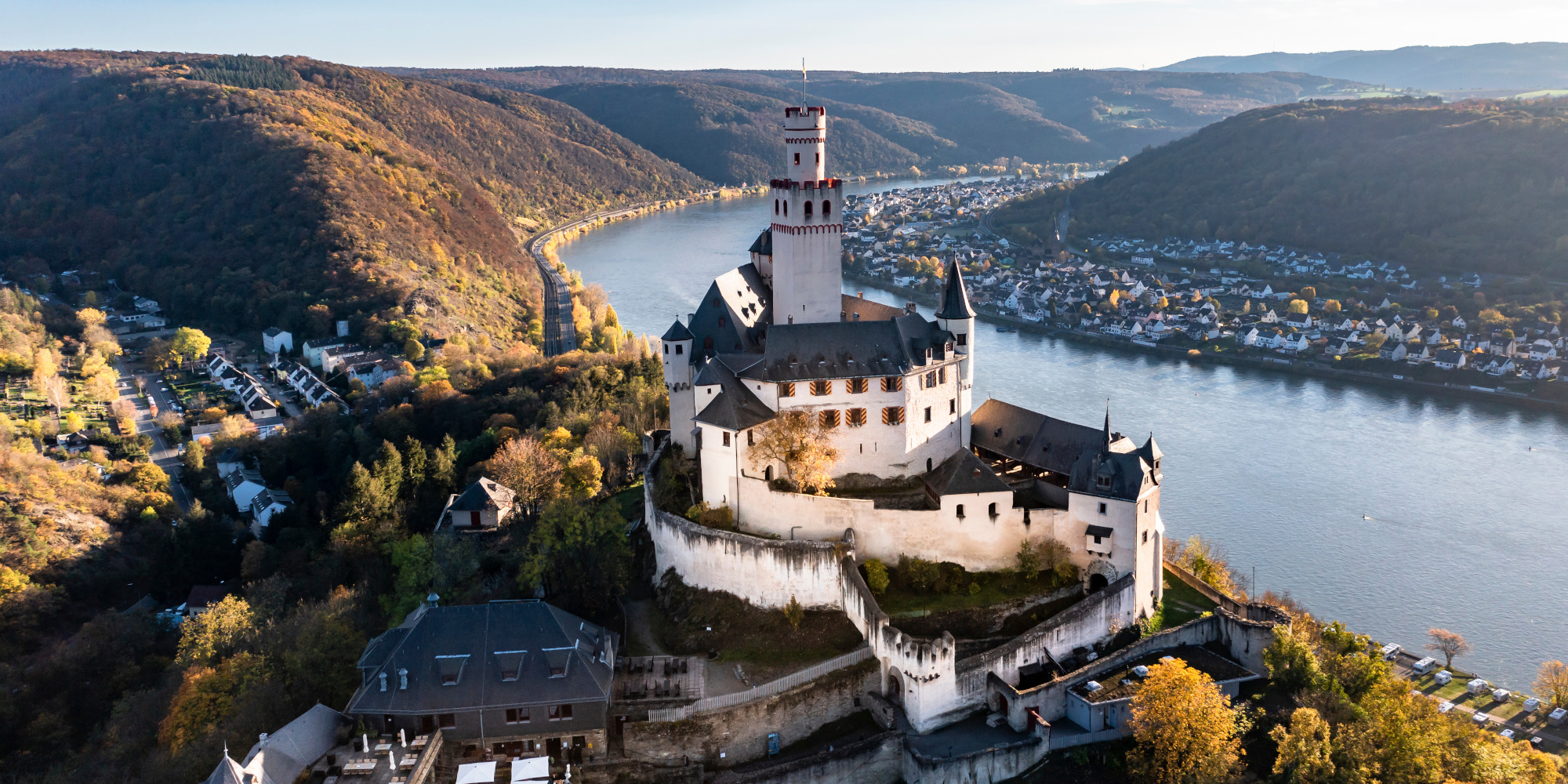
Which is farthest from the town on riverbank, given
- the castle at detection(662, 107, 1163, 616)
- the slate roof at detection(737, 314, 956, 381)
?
the slate roof at detection(737, 314, 956, 381)

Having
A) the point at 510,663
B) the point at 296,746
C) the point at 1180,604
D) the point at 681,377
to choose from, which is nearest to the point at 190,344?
the point at 681,377

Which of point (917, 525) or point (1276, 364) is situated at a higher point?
point (917, 525)

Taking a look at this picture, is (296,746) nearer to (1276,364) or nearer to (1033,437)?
(1033,437)

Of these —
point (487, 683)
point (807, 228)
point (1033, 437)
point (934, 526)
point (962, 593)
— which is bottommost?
point (487, 683)

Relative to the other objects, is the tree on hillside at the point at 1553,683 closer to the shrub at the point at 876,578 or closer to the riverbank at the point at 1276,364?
the shrub at the point at 876,578

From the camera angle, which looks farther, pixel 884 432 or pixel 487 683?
pixel 884 432

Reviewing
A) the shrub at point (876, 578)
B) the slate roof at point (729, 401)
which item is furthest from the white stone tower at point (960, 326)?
the shrub at point (876, 578)

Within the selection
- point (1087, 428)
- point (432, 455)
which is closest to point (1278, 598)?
point (1087, 428)
